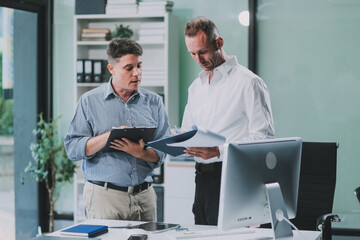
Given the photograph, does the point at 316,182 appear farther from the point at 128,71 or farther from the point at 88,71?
the point at 88,71

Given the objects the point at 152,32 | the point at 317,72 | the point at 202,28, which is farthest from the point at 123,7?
the point at 202,28

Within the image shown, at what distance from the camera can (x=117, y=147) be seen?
2955 millimetres

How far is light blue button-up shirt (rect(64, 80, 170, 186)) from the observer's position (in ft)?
9.95

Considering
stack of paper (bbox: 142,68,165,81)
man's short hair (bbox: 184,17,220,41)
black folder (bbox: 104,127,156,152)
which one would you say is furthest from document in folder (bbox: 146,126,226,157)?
stack of paper (bbox: 142,68,165,81)

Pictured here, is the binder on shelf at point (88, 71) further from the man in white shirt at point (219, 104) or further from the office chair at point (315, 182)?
the office chair at point (315, 182)

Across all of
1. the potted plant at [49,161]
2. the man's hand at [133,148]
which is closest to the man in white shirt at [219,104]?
the man's hand at [133,148]

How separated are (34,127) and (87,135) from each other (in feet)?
9.30

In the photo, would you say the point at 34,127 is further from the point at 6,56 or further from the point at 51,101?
the point at 6,56

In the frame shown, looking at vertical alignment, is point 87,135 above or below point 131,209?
above

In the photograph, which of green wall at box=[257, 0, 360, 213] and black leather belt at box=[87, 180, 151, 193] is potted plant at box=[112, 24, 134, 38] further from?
black leather belt at box=[87, 180, 151, 193]

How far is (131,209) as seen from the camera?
3.02 m

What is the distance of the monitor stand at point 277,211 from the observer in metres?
2.30

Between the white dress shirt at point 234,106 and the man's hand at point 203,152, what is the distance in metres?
0.07

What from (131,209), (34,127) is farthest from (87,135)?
(34,127)
